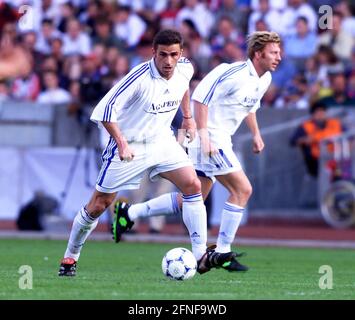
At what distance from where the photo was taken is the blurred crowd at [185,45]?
70.3 ft

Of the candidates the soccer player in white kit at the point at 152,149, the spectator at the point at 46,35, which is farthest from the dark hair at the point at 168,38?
the spectator at the point at 46,35

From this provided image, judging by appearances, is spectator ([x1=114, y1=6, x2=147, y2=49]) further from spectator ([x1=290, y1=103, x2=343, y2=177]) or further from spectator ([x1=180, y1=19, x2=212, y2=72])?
spectator ([x1=290, y1=103, x2=343, y2=177])

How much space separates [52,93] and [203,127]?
34.7 ft

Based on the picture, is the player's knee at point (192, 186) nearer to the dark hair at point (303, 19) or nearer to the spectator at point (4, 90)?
the dark hair at point (303, 19)

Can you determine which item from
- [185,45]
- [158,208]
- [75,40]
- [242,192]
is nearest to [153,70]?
[242,192]

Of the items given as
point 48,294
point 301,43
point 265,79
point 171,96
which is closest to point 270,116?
point 301,43

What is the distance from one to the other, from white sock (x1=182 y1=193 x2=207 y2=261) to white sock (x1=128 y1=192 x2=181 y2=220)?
1.16 m

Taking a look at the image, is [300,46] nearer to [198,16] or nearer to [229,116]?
[198,16]

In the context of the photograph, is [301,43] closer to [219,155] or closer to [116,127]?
[219,155]

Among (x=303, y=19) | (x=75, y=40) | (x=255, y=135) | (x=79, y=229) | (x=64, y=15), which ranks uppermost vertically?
(x=64, y=15)

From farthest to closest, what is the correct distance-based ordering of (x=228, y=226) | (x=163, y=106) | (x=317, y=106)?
(x=317, y=106) → (x=228, y=226) → (x=163, y=106)

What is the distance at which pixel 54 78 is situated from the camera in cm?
2220

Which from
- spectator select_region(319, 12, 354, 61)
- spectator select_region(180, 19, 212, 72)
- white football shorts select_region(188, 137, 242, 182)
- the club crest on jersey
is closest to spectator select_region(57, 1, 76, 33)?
spectator select_region(180, 19, 212, 72)

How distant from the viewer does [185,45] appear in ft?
69.2
